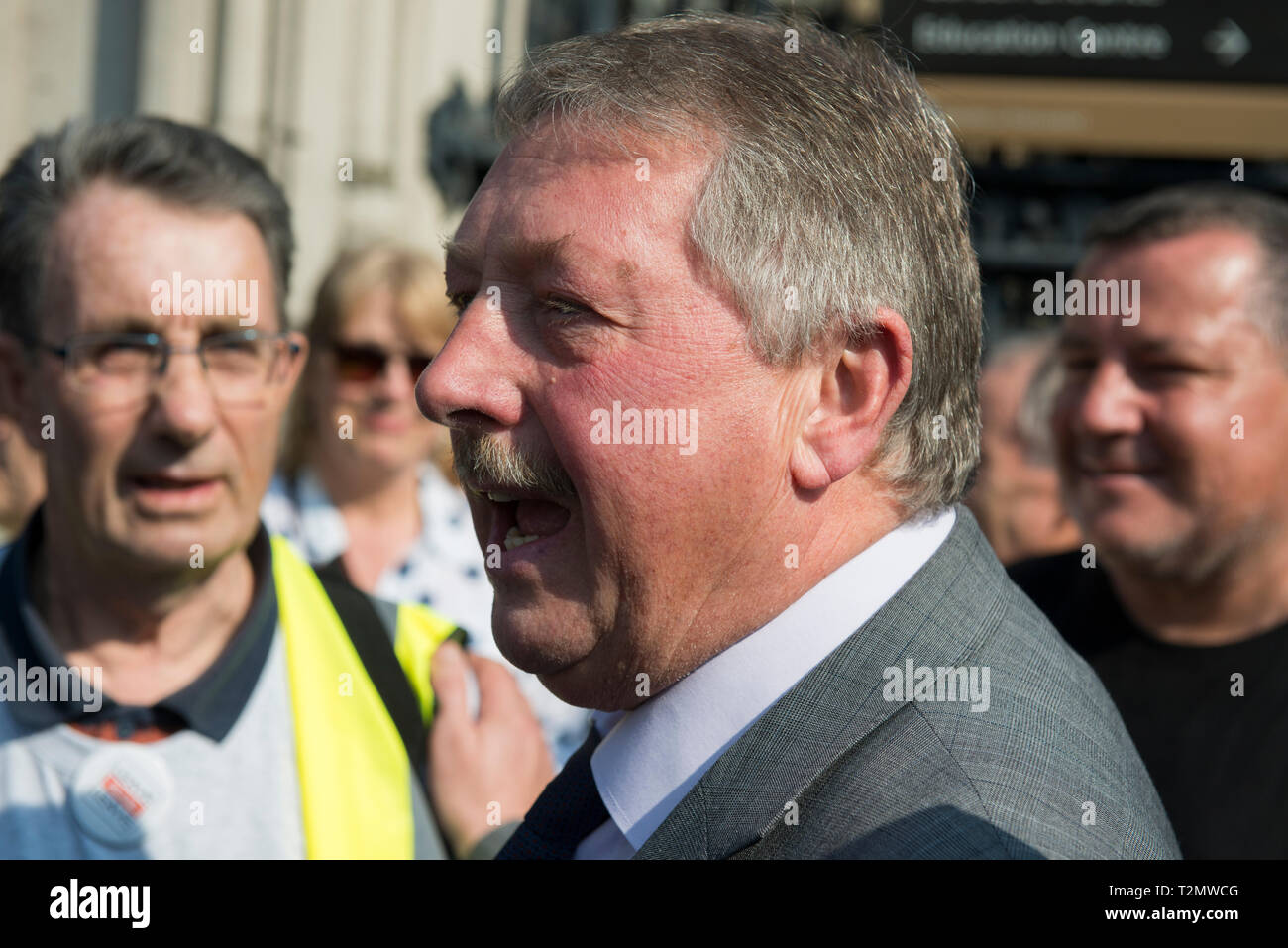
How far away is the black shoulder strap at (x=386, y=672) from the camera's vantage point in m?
2.50

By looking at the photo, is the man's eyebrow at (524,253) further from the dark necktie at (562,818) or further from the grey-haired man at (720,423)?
the dark necktie at (562,818)

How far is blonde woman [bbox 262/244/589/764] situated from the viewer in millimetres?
4195

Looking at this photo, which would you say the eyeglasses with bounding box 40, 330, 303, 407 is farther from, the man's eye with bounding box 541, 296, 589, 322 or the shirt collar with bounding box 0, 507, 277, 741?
the man's eye with bounding box 541, 296, 589, 322

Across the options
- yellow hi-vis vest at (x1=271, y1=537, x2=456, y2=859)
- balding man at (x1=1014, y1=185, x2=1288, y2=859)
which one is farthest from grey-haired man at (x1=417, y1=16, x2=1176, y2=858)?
balding man at (x1=1014, y1=185, x2=1288, y2=859)

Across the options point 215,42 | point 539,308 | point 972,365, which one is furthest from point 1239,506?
point 215,42

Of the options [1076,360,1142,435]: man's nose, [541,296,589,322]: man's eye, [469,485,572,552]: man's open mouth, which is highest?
[541,296,589,322]: man's eye

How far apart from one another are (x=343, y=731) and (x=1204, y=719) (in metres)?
1.87

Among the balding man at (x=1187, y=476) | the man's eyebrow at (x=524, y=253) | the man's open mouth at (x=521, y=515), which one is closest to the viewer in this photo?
the man's eyebrow at (x=524, y=253)

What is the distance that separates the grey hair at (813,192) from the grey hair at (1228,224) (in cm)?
162

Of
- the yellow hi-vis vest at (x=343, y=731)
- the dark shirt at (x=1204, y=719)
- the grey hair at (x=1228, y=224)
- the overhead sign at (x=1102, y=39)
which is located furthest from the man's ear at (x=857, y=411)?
the overhead sign at (x=1102, y=39)

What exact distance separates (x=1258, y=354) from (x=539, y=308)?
214 centimetres

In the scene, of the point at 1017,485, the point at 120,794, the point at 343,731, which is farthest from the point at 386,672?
the point at 1017,485

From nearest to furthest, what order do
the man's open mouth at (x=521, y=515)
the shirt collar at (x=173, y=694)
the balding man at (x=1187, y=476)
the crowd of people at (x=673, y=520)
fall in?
the crowd of people at (x=673, y=520) < the man's open mouth at (x=521, y=515) < the shirt collar at (x=173, y=694) < the balding man at (x=1187, y=476)

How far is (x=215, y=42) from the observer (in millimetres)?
6250
